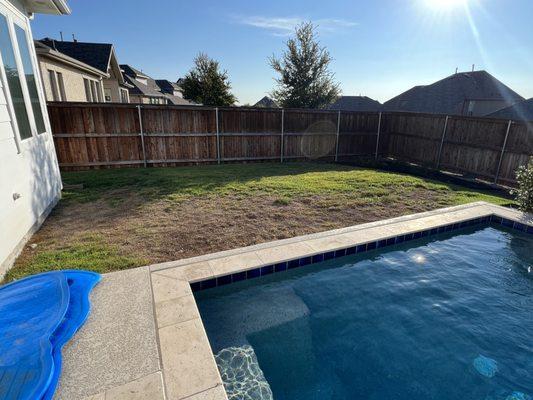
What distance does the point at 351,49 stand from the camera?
60.2 feet

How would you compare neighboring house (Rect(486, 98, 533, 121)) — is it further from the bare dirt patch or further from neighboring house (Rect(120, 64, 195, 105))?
neighboring house (Rect(120, 64, 195, 105))

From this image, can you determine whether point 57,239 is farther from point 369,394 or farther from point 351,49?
point 351,49

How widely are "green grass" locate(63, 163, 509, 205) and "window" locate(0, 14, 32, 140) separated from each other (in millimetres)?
2123

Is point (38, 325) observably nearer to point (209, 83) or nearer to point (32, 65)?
point (32, 65)

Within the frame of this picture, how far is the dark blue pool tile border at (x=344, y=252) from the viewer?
392cm

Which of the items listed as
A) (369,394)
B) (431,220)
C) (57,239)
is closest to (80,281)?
(57,239)

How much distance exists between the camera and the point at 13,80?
4.77 meters

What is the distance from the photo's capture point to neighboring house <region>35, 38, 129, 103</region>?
11484 millimetres

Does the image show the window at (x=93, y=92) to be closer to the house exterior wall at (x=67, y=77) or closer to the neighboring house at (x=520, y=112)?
the house exterior wall at (x=67, y=77)

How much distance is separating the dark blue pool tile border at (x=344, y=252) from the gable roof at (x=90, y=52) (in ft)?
59.4

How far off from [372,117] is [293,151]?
404 centimetres

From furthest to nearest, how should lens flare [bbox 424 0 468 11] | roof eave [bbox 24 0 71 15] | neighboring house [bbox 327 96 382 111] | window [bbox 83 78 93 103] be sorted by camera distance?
1. neighboring house [bbox 327 96 382 111]
2. window [bbox 83 78 93 103]
3. lens flare [bbox 424 0 468 11]
4. roof eave [bbox 24 0 71 15]

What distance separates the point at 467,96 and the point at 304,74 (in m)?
18.8

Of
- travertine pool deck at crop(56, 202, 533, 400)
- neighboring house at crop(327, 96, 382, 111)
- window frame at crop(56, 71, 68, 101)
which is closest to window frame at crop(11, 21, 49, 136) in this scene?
travertine pool deck at crop(56, 202, 533, 400)
